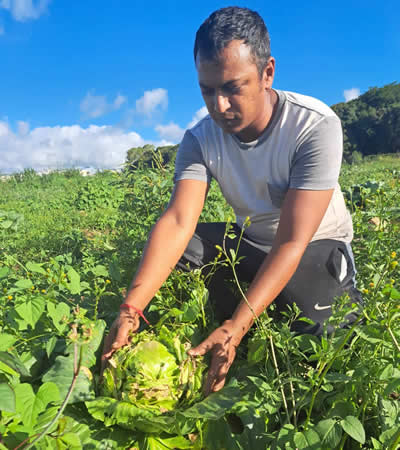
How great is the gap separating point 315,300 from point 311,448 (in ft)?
3.07

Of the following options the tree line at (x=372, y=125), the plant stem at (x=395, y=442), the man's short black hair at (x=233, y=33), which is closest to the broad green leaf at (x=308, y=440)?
the plant stem at (x=395, y=442)

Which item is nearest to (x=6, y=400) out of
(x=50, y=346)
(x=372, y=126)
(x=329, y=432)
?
(x=50, y=346)

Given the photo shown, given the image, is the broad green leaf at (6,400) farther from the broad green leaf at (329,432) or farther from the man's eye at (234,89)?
the man's eye at (234,89)

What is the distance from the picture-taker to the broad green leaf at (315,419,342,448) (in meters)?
1.10

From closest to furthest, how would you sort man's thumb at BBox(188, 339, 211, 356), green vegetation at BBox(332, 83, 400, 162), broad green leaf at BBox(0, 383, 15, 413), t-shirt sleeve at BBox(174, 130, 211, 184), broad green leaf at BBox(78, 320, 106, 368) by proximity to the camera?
broad green leaf at BBox(0, 383, 15, 413) < man's thumb at BBox(188, 339, 211, 356) < broad green leaf at BBox(78, 320, 106, 368) < t-shirt sleeve at BBox(174, 130, 211, 184) < green vegetation at BBox(332, 83, 400, 162)

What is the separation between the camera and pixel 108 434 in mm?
1456

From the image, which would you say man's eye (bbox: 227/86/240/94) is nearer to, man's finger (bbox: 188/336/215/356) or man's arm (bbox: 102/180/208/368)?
man's arm (bbox: 102/180/208/368)

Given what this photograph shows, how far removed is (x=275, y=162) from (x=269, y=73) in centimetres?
45

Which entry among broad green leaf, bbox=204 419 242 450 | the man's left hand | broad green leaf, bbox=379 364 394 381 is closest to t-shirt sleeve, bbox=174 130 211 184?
the man's left hand

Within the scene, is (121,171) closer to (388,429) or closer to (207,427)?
(207,427)

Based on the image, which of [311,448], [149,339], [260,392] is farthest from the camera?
[149,339]

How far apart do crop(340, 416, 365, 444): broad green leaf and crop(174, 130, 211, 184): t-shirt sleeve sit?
1.46 metres

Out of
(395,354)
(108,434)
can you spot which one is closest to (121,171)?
(108,434)

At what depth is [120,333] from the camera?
165cm
